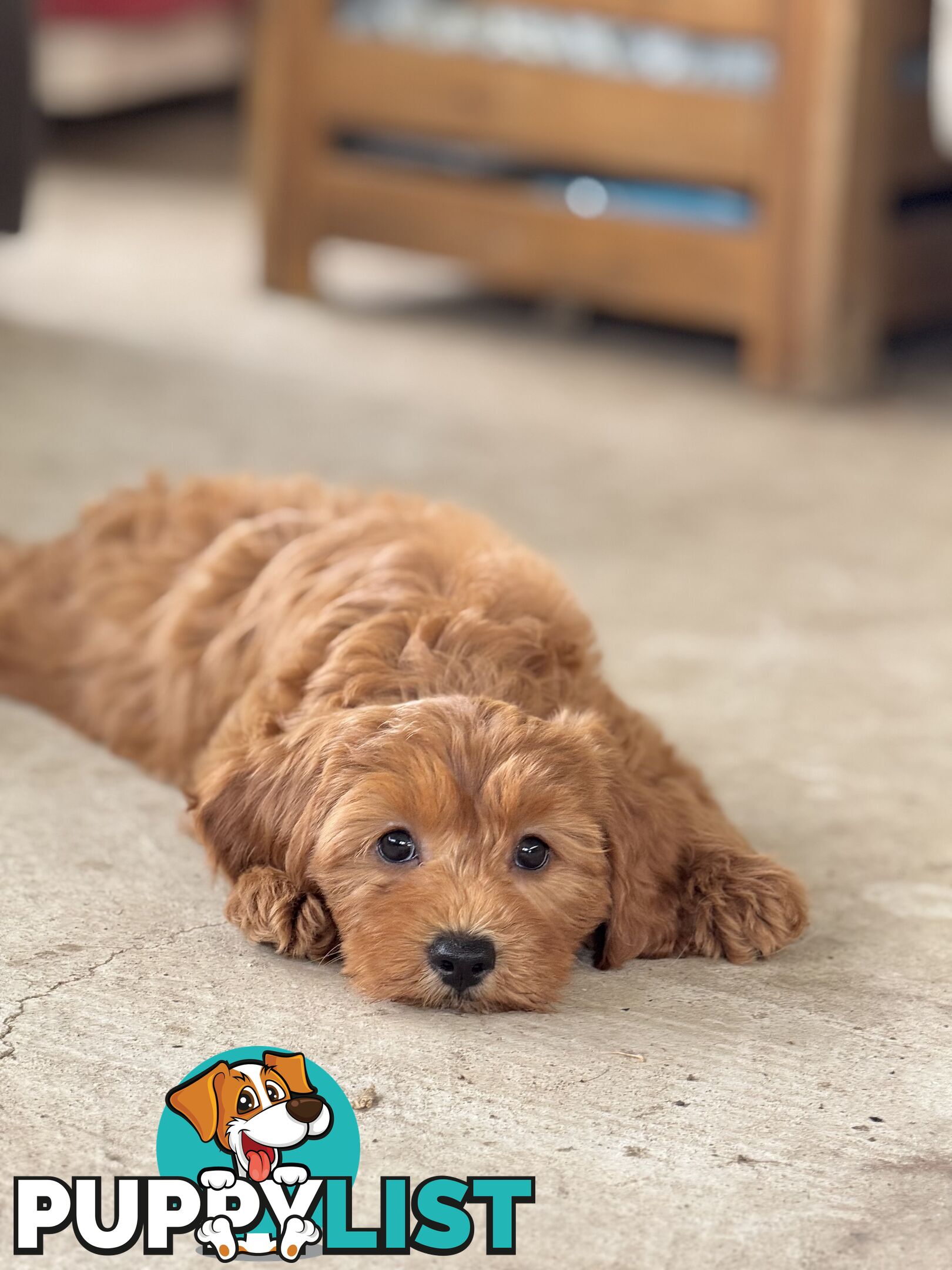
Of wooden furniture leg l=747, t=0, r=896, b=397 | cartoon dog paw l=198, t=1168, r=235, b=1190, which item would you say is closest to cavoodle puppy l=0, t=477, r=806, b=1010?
cartoon dog paw l=198, t=1168, r=235, b=1190

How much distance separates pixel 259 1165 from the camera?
6.89ft

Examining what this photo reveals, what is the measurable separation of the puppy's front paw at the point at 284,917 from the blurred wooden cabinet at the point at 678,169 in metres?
4.06

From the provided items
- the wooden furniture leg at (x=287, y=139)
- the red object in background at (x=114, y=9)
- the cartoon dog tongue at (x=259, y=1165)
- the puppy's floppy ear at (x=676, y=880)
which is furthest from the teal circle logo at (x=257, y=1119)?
the red object in background at (x=114, y=9)

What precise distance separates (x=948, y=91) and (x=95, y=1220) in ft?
16.6

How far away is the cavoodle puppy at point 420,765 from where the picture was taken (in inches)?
95.7

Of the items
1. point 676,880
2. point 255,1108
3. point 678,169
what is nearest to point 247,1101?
point 255,1108

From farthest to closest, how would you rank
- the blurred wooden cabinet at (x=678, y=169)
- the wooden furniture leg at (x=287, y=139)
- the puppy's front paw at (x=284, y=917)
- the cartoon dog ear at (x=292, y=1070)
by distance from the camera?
the wooden furniture leg at (x=287, y=139) → the blurred wooden cabinet at (x=678, y=169) → the puppy's front paw at (x=284, y=917) → the cartoon dog ear at (x=292, y=1070)

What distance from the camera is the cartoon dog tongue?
82.3 inches

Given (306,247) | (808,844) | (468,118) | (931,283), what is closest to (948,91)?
(931,283)

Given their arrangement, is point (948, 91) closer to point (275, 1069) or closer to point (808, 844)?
point (808, 844)

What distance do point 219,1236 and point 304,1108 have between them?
0.74 ft

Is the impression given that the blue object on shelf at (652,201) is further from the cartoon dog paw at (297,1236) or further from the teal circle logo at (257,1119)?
the cartoon dog paw at (297,1236)

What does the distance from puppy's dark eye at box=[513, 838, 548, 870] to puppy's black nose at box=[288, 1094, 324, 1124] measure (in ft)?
1.41

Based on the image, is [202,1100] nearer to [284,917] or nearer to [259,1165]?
[259,1165]
